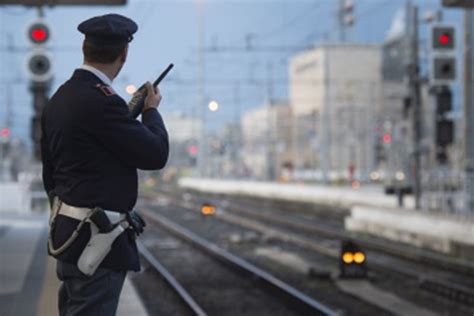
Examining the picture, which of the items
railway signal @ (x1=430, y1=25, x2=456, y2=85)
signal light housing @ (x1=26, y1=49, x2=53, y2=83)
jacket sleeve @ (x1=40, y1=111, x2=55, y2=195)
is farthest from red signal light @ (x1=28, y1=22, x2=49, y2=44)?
jacket sleeve @ (x1=40, y1=111, x2=55, y2=195)

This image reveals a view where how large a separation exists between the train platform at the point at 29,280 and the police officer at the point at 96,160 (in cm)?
290

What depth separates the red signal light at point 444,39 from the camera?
1617 centimetres

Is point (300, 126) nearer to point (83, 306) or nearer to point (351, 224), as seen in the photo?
point (351, 224)

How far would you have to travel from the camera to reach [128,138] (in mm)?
2975

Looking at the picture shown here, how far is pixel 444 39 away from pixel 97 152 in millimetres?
14094

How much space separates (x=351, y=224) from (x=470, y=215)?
5.83 meters

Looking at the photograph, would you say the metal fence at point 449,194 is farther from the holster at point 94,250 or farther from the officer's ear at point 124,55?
the holster at point 94,250

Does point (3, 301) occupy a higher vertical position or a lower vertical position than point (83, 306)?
lower

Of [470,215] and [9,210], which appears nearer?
[470,215]

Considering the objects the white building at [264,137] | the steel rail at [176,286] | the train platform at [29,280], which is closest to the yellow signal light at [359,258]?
the steel rail at [176,286]

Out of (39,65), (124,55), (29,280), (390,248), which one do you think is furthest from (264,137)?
(124,55)

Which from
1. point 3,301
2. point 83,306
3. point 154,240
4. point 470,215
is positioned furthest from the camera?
point 154,240

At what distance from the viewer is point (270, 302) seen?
32.8 feet

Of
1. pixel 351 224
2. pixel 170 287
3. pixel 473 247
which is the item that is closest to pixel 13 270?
pixel 170 287
